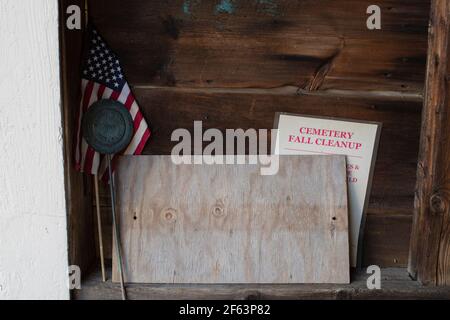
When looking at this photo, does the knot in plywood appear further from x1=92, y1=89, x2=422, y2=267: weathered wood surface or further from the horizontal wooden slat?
the horizontal wooden slat

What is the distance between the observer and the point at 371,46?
1990mm

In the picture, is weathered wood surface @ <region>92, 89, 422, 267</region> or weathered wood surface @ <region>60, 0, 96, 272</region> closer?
weathered wood surface @ <region>60, 0, 96, 272</region>

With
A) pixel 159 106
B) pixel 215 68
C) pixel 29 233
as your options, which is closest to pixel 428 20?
pixel 215 68

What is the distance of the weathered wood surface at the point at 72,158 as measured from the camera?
1.88 m

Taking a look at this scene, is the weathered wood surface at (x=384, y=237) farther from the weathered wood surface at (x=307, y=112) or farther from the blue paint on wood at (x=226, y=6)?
the blue paint on wood at (x=226, y=6)

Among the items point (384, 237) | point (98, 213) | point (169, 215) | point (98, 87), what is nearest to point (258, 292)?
point (169, 215)

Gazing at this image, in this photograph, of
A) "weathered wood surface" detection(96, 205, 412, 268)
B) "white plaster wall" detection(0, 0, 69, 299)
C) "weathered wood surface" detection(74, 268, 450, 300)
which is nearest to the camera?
"white plaster wall" detection(0, 0, 69, 299)

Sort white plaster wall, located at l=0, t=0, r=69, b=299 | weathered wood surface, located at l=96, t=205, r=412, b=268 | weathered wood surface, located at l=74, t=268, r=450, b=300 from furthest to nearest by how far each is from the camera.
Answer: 1. weathered wood surface, located at l=96, t=205, r=412, b=268
2. weathered wood surface, located at l=74, t=268, r=450, b=300
3. white plaster wall, located at l=0, t=0, r=69, b=299

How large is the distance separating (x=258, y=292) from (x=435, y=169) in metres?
0.71

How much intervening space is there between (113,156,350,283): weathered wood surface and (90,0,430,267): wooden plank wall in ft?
0.54

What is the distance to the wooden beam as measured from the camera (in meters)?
1.86

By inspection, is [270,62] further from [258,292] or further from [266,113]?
[258,292]

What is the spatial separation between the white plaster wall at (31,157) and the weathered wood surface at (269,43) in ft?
0.90

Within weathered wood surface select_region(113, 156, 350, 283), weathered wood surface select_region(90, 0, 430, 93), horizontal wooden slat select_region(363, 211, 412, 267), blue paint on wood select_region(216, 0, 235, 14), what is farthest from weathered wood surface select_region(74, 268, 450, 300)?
blue paint on wood select_region(216, 0, 235, 14)
